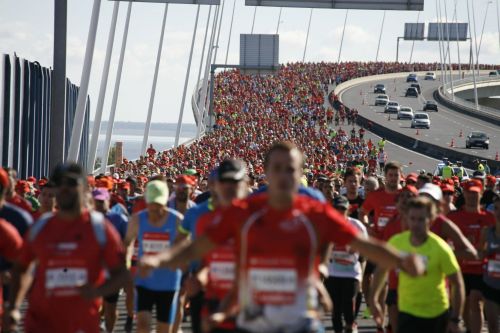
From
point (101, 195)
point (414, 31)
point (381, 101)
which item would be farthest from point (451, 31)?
point (101, 195)

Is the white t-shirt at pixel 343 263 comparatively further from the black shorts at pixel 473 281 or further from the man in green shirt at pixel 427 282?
the man in green shirt at pixel 427 282

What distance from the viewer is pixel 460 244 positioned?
945 centimetres

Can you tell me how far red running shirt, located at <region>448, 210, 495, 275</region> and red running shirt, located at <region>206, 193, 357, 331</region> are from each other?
5820mm

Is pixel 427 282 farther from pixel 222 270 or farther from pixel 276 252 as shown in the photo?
pixel 276 252

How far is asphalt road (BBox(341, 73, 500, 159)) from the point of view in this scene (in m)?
69.4

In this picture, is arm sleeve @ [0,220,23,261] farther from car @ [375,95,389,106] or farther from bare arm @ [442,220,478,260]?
car @ [375,95,389,106]

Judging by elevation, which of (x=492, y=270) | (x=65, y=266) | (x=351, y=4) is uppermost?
(x=351, y=4)

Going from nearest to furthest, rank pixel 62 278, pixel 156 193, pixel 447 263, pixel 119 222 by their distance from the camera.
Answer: pixel 62 278, pixel 447 263, pixel 156 193, pixel 119 222

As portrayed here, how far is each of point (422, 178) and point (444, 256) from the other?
637 centimetres

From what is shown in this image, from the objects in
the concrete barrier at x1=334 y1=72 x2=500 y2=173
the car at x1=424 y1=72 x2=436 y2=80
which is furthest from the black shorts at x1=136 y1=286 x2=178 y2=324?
the car at x1=424 y1=72 x2=436 y2=80

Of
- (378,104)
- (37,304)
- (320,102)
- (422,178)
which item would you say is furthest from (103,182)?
(378,104)

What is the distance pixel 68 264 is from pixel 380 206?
23.0 ft

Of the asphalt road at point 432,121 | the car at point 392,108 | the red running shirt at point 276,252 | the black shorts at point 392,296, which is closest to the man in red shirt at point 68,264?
the red running shirt at point 276,252

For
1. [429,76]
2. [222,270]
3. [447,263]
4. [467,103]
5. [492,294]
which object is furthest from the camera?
[429,76]
